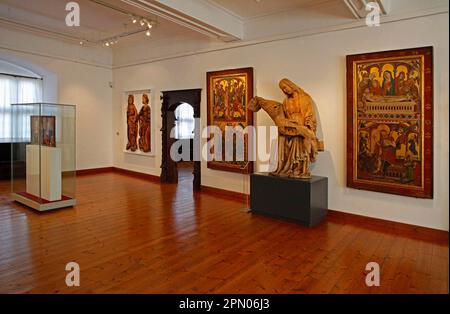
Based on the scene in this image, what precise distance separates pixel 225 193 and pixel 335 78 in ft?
11.7

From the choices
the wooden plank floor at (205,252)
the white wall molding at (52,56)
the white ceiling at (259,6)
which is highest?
the white ceiling at (259,6)

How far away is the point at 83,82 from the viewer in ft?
34.0

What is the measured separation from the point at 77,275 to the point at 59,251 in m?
0.92

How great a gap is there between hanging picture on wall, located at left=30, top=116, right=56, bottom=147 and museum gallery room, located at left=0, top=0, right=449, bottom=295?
5cm

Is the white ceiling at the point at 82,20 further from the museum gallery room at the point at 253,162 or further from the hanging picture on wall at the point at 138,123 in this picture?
the hanging picture on wall at the point at 138,123

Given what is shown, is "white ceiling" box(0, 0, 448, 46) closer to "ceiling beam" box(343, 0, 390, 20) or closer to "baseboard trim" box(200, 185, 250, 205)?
"ceiling beam" box(343, 0, 390, 20)

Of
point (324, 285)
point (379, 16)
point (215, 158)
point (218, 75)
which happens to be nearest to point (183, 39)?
point (218, 75)

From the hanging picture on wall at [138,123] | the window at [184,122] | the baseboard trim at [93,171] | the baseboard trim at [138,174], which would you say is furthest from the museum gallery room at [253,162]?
the window at [184,122]

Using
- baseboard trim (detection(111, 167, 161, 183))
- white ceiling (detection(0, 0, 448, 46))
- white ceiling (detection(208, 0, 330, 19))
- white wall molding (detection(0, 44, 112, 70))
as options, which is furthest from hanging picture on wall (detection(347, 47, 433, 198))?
white wall molding (detection(0, 44, 112, 70))

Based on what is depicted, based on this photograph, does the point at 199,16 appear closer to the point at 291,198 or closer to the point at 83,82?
the point at 291,198

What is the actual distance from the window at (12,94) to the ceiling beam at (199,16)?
242 inches

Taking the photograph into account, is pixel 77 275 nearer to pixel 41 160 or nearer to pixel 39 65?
pixel 41 160

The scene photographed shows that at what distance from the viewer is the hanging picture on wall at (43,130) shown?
245 inches

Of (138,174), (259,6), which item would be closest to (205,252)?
(259,6)
